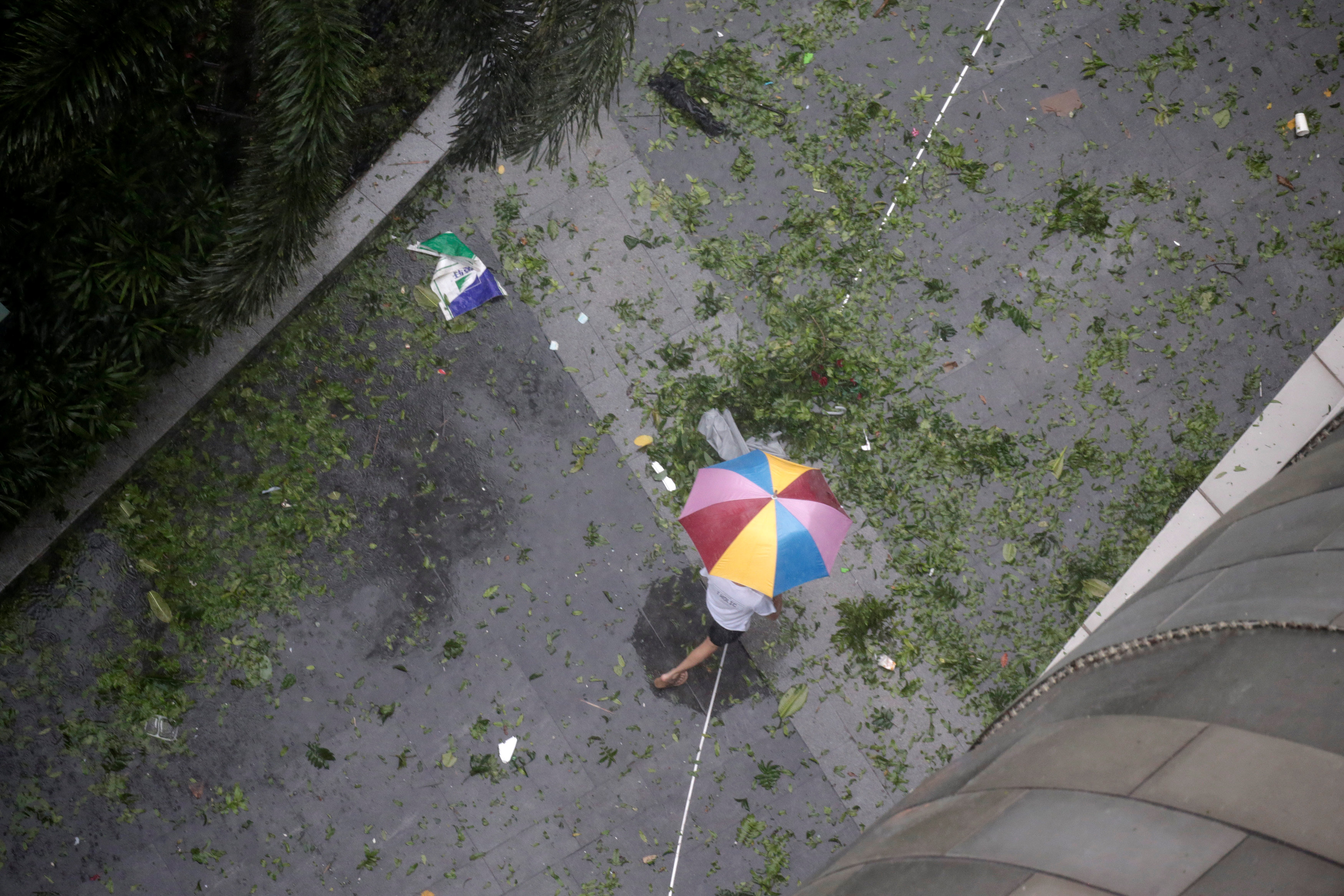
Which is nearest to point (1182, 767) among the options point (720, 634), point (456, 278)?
point (720, 634)

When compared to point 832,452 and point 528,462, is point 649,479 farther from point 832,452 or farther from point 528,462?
point 832,452

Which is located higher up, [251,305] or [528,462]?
[251,305]

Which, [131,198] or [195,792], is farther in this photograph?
[195,792]

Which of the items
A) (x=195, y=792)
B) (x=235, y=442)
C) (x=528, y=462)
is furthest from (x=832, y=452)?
(x=195, y=792)

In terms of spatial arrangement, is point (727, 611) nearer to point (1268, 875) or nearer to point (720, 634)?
point (720, 634)

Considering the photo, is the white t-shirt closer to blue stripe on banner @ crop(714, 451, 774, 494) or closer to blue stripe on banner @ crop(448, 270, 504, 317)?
blue stripe on banner @ crop(714, 451, 774, 494)

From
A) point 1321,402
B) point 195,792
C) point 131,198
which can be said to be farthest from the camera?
point 1321,402
